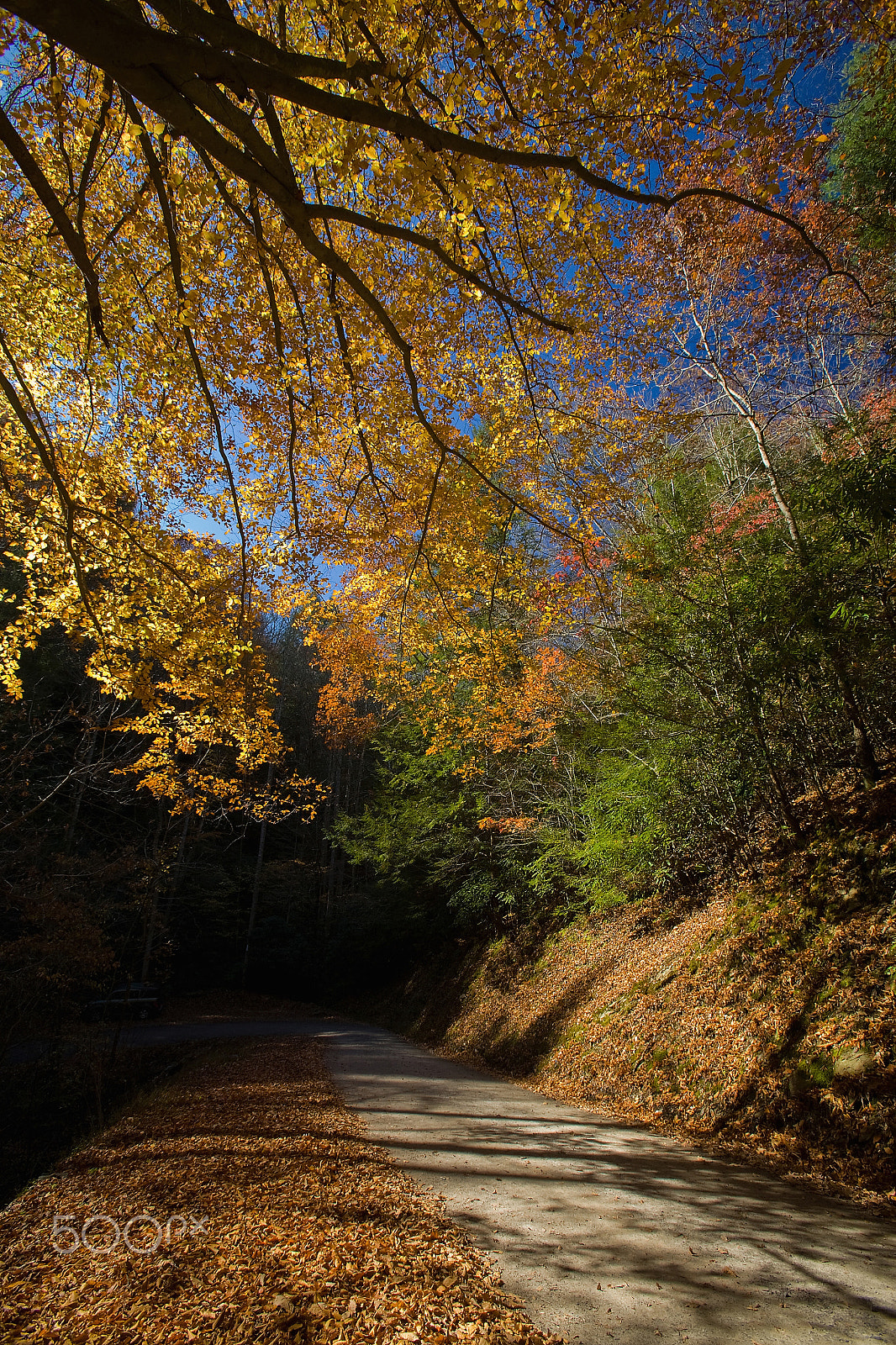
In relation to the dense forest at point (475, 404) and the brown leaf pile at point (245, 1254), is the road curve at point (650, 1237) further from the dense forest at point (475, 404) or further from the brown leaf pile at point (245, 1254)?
the dense forest at point (475, 404)

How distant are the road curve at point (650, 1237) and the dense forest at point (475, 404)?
4.71 feet

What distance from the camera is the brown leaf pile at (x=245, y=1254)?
2307 millimetres

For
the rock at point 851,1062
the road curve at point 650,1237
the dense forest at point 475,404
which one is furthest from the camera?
the rock at point 851,1062

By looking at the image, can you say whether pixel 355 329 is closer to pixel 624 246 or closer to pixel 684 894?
pixel 624 246

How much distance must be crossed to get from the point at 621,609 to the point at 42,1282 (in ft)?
24.5

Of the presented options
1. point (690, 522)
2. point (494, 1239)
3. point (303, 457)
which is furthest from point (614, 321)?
point (494, 1239)

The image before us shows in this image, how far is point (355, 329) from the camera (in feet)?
16.8

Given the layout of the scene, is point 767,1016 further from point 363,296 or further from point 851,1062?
point 363,296

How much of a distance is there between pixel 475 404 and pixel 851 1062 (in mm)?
6626

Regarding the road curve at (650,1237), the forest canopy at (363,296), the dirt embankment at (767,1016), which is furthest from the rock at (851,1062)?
the forest canopy at (363,296)

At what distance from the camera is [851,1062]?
383 cm

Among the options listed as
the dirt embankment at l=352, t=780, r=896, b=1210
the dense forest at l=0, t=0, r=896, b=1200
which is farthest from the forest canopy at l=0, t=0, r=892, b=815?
the dirt embankment at l=352, t=780, r=896, b=1210

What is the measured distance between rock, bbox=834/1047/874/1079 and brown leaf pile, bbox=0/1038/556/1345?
9.13 ft

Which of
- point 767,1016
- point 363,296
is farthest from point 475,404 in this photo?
point 767,1016
